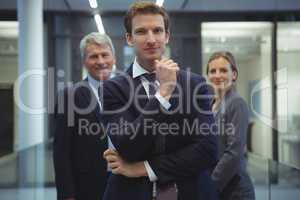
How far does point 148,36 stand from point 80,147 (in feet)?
3.28

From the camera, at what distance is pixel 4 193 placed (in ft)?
17.4

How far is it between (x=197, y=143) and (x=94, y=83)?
1.01m

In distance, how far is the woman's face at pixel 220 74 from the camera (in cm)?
228

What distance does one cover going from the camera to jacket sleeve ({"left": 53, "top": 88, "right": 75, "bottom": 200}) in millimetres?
2180

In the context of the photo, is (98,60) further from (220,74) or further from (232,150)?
(232,150)

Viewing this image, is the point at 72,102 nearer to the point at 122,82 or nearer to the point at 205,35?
the point at 122,82

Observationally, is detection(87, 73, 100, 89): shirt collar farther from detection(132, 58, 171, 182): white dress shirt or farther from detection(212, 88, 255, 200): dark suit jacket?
detection(132, 58, 171, 182): white dress shirt

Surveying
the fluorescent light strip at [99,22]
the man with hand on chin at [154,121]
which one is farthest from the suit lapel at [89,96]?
the fluorescent light strip at [99,22]

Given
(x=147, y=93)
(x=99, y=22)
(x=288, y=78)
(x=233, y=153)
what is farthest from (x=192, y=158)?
(x=288, y=78)

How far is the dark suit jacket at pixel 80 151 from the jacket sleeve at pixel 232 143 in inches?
21.3

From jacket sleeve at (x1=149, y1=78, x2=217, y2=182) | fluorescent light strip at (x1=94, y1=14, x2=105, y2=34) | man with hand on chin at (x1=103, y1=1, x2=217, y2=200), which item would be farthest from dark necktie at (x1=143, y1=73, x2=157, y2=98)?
fluorescent light strip at (x1=94, y1=14, x2=105, y2=34)

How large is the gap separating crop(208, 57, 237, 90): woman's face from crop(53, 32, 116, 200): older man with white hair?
22.5 inches

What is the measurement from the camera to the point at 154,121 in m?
1.29

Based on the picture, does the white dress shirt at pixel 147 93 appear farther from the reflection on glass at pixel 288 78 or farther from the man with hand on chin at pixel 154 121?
the reflection on glass at pixel 288 78
